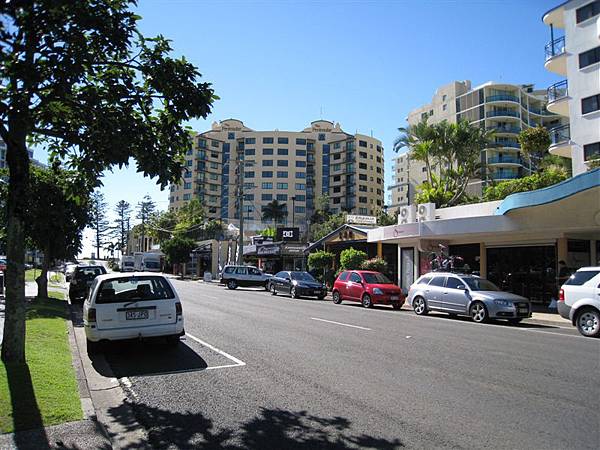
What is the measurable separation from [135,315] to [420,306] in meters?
12.2

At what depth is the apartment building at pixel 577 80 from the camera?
34125mm

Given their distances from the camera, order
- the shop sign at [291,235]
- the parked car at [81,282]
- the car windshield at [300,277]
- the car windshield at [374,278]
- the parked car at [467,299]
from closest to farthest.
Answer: the parked car at [467,299] < the parked car at [81,282] < the car windshield at [374,278] < the car windshield at [300,277] < the shop sign at [291,235]

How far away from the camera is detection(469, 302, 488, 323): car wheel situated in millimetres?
15719

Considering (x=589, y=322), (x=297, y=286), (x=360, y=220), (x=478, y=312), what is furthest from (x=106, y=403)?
(x=360, y=220)

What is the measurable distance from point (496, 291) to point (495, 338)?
16.6 ft

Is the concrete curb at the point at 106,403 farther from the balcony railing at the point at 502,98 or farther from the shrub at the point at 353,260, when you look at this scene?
the balcony railing at the point at 502,98

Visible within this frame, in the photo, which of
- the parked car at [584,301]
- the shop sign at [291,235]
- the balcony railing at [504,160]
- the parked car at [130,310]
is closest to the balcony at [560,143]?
the shop sign at [291,235]

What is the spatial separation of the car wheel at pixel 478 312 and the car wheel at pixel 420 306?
2277mm

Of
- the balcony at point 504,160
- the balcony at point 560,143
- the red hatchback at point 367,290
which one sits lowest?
the red hatchback at point 367,290

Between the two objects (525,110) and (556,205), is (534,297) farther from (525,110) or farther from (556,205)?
(525,110)

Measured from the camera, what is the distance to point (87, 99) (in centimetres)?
659

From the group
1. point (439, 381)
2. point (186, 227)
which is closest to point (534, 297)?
point (439, 381)

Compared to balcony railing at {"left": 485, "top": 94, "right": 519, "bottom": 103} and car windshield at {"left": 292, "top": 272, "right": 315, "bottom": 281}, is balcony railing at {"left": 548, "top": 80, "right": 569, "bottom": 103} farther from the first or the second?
balcony railing at {"left": 485, "top": 94, "right": 519, "bottom": 103}

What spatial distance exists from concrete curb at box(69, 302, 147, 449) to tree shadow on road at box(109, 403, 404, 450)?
58 millimetres
